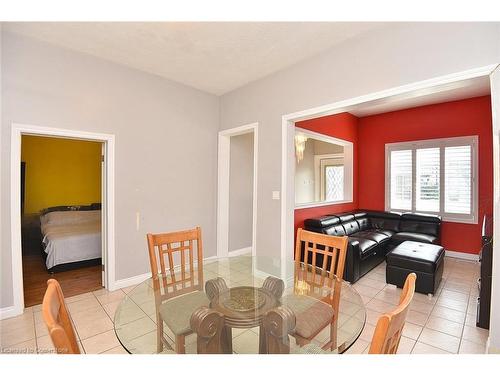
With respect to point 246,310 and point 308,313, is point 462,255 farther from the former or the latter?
point 246,310

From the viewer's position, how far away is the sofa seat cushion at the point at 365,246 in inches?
129

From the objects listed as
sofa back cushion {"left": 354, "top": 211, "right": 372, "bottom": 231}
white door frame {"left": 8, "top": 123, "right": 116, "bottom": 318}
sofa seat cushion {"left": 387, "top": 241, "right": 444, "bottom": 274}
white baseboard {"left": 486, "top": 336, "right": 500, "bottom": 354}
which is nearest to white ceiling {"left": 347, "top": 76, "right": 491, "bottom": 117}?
sofa seat cushion {"left": 387, "top": 241, "right": 444, "bottom": 274}

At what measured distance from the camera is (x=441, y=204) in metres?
4.54

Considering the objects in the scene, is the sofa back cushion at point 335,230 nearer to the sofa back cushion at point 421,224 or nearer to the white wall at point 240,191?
the sofa back cushion at point 421,224

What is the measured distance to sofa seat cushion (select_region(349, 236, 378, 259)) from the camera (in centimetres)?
327

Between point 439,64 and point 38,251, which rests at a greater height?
point 439,64

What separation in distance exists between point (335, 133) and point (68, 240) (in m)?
5.05

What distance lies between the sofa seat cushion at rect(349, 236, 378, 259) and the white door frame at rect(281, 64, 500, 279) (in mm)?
974

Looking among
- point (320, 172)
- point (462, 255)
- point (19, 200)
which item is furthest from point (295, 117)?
point (320, 172)

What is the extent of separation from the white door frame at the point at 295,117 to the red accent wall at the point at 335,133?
76 centimetres

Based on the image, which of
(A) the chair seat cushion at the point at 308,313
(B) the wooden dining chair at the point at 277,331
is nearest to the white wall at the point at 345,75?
(A) the chair seat cushion at the point at 308,313

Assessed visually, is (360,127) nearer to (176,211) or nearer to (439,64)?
(439,64)
